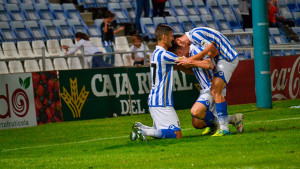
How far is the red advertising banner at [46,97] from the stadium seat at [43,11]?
749 cm

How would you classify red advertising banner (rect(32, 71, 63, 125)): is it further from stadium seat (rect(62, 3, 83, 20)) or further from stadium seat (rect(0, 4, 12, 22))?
stadium seat (rect(62, 3, 83, 20))

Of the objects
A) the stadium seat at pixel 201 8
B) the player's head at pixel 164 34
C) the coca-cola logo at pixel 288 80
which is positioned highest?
the stadium seat at pixel 201 8

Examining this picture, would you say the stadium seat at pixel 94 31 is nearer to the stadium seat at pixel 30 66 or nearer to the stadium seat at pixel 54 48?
the stadium seat at pixel 54 48

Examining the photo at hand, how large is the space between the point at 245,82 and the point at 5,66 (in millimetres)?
6609

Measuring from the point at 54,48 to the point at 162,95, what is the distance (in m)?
10.0

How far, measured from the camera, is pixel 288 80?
18.6 meters

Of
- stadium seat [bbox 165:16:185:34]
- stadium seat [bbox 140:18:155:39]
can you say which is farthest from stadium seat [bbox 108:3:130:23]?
stadium seat [bbox 165:16:185:34]

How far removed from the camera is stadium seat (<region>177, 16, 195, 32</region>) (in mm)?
25422

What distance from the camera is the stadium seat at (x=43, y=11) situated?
75.2 feet

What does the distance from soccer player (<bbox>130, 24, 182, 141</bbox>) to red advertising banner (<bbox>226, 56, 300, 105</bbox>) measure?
26.2ft

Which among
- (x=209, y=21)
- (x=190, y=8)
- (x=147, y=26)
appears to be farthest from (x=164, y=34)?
(x=190, y=8)

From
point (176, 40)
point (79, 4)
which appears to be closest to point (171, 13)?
point (79, 4)

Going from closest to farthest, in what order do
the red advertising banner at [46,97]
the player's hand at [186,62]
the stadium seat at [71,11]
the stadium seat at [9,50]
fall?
1. the player's hand at [186,62]
2. the red advertising banner at [46,97]
3. the stadium seat at [9,50]
4. the stadium seat at [71,11]

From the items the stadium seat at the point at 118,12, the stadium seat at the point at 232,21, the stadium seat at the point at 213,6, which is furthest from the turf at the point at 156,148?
the stadium seat at the point at 213,6
